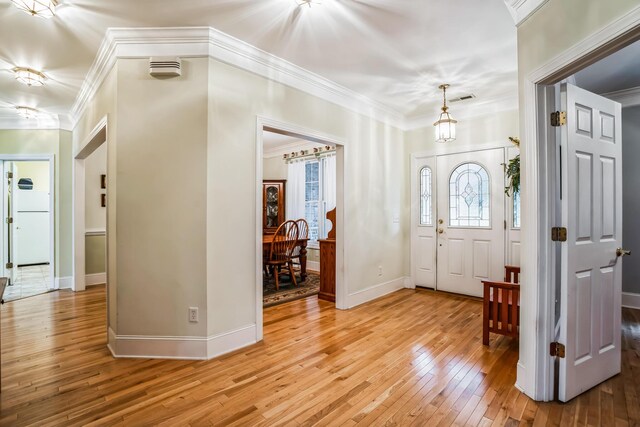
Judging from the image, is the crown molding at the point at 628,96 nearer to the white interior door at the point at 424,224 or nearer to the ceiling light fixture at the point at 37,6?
the white interior door at the point at 424,224

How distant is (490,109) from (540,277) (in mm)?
2916

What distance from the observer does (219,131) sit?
8.68ft

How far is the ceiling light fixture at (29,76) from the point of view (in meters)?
3.08

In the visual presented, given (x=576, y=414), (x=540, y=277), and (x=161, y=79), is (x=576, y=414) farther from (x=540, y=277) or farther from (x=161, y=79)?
(x=161, y=79)

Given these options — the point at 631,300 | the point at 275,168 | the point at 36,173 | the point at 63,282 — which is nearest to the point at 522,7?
the point at 631,300

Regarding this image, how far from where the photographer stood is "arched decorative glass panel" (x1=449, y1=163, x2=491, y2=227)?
4199 mm

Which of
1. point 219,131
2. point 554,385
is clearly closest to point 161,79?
point 219,131

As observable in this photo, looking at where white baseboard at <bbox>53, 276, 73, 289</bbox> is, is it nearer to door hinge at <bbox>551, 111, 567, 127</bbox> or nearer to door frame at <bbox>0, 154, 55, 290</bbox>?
door frame at <bbox>0, 154, 55, 290</bbox>

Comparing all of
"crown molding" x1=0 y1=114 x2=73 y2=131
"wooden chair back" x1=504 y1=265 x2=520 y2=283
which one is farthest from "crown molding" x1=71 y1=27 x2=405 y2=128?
"wooden chair back" x1=504 y1=265 x2=520 y2=283

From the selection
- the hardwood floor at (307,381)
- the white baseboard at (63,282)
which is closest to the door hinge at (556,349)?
the hardwood floor at (307,381)

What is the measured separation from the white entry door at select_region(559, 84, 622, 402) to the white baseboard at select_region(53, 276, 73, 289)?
623cm

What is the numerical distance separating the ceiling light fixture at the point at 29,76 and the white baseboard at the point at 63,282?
303 centimetres

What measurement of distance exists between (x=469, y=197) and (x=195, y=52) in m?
3.74

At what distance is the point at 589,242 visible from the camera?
2043 mm
